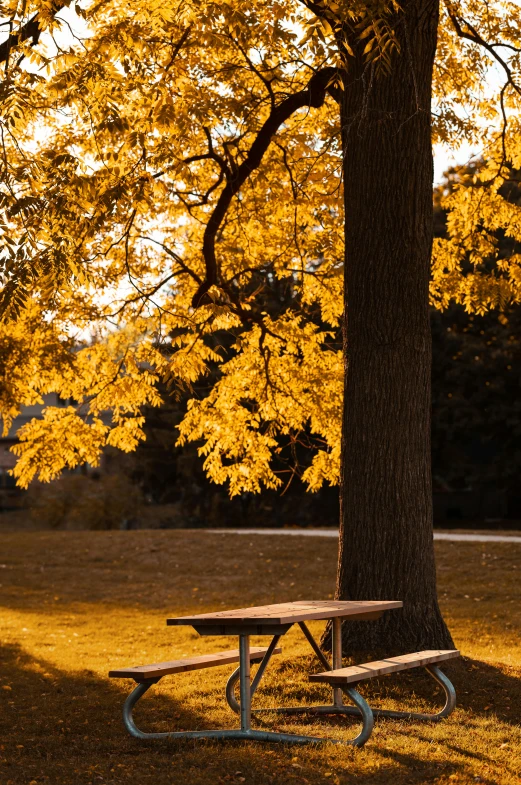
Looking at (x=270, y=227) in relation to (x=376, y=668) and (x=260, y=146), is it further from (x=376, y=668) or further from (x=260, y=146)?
(x=376, y=668)

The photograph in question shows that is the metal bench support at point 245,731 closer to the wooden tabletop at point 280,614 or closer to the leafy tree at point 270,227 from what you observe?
the wooden tabletop at point 280,614

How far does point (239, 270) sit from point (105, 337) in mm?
2073

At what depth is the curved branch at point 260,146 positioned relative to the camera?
1065cm

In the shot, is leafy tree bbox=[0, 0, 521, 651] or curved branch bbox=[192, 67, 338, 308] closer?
leafy tree bbox=[0, 0, 521, 651]

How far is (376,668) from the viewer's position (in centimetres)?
640

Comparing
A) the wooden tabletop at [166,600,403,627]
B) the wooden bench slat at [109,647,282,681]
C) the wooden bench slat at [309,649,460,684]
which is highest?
the wooden tabletop at [166,600,403,627]

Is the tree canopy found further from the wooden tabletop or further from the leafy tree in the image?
the wooden tabletop

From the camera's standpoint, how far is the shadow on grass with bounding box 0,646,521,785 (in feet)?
18.4

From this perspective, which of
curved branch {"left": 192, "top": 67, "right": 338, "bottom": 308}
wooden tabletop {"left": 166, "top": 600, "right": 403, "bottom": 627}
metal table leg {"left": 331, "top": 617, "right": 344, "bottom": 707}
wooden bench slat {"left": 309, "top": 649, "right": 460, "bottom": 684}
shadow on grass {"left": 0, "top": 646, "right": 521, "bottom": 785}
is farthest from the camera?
curved branch {"left": 192, "top": 67, "right": 338, "bottom": 308}

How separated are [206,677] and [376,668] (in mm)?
3538

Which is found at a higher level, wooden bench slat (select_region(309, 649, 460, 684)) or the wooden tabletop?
the wooden tabletop

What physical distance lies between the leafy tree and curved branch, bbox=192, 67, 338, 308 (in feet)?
0.08

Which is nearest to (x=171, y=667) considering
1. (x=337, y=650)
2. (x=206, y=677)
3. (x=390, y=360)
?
(x=337, y=650)

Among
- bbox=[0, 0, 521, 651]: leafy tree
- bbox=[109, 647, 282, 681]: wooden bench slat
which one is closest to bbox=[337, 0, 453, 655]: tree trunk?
bbox=[0, 0, 521, 651]: leafy tree
